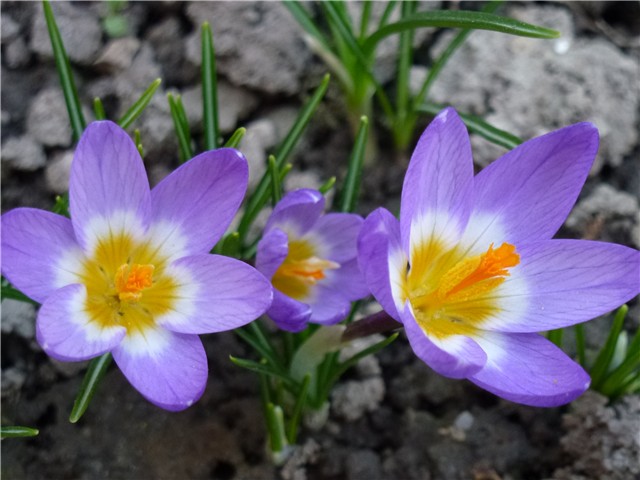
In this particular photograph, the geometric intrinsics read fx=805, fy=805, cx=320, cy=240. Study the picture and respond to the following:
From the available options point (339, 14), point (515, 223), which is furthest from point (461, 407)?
point (339, 14)

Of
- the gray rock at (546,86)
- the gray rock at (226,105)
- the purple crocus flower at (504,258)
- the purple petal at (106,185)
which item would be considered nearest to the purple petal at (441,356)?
the purple crocus flower at (504,258)

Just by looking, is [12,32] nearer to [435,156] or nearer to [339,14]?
[339,14]

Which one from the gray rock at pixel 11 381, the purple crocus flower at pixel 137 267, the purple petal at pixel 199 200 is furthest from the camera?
the gray rock at pixel 11 381

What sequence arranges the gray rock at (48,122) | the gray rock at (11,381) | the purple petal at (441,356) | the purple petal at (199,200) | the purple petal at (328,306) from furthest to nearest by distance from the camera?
the gray rock at (48,122) < the gray rock at (11,381) < the purple petal at (328,306) < the purple petal at (199,200) < the purple petal at (441,356)

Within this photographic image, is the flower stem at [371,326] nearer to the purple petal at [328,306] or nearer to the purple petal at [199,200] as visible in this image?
Answer: the purple petal at [328,306]

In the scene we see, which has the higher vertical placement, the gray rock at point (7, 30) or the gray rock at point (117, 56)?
the gray rock at point (7, 30)

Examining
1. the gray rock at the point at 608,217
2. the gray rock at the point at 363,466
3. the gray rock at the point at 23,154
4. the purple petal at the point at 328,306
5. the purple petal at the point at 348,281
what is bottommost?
the gray rock at the point at 363,466

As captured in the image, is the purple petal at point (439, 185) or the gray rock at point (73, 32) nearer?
the purple petal at point (439, 185)

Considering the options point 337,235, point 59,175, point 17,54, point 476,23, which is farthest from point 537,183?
point 17,54
